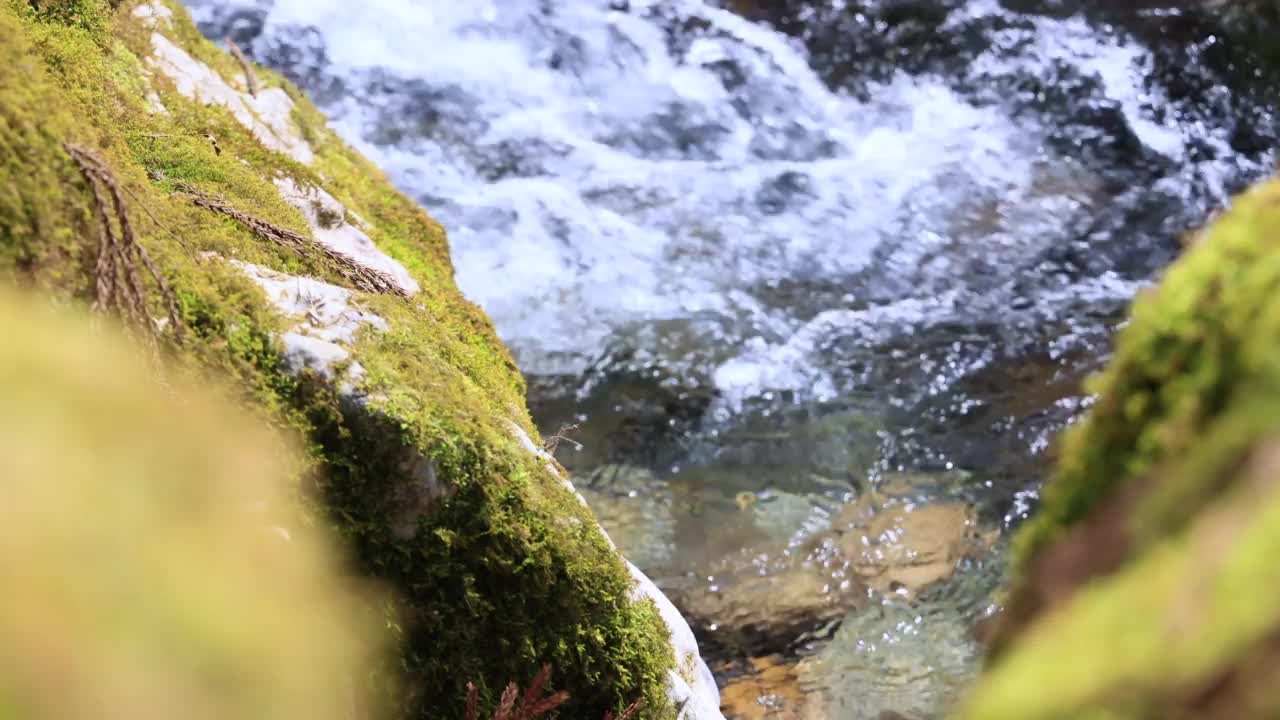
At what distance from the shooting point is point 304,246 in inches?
111

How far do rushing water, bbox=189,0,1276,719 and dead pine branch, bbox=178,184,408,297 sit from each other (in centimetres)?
261

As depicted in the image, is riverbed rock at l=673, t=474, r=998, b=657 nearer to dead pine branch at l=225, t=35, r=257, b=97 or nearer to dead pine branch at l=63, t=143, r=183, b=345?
dead pine branch at l=225, t=35, r=257, b=97

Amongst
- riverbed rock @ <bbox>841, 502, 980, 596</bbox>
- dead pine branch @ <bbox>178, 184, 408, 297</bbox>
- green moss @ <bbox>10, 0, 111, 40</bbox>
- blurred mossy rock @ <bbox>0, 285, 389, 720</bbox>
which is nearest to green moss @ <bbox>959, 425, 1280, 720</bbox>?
blurred mossy rock @ <bbox>0, 285, 389, 720</bbox>

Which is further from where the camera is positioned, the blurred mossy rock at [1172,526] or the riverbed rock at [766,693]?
the riverbed rock at [766,693]

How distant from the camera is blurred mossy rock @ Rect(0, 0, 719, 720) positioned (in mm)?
2004

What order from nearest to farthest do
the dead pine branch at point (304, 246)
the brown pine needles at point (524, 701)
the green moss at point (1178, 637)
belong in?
the green moss at point (1178, 637), the brown pine needles at point (524, 701), the dead pine branch at point (304, 246)

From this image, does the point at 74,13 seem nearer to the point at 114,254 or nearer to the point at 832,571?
the point at 114,254

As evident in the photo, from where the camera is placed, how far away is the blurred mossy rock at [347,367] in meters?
2.00

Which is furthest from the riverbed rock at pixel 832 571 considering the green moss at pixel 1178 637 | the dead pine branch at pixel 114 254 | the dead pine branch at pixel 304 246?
the green moss at pixel 1178 637

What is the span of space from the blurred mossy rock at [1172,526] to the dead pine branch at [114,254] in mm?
1805

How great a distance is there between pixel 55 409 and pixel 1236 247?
1.38 m

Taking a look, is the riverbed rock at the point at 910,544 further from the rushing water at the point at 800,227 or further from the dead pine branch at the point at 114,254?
the dead pine branch at the point at 114,254

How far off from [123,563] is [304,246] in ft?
6.19

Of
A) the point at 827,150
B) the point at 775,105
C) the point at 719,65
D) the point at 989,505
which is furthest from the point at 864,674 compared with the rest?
the point at 719,65
